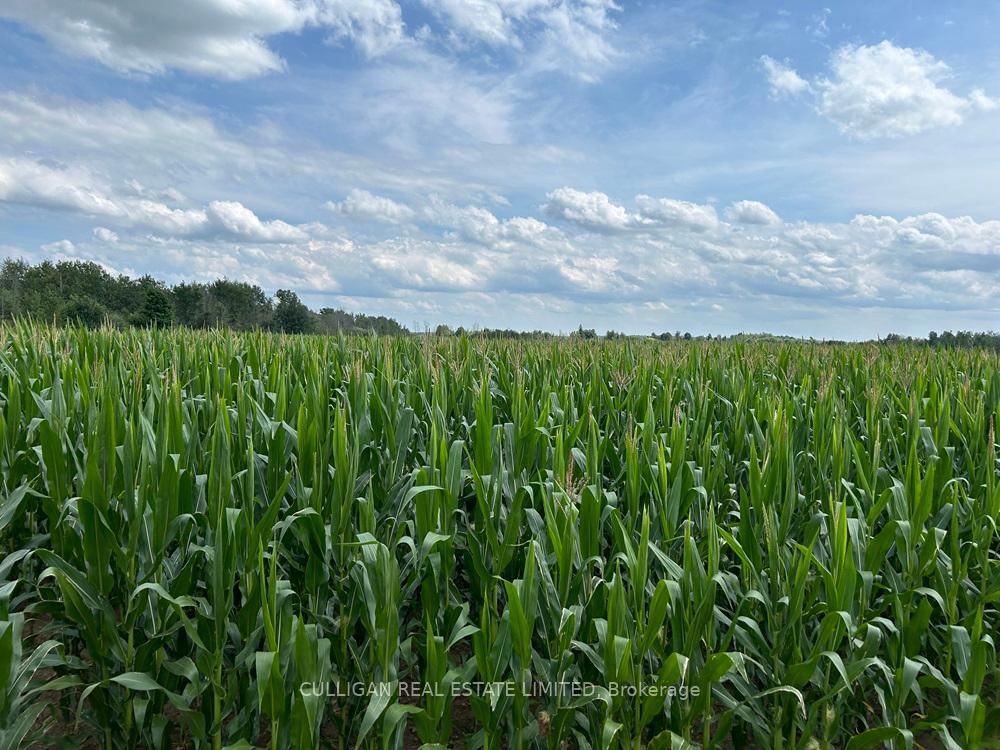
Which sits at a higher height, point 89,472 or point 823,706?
point 89,472

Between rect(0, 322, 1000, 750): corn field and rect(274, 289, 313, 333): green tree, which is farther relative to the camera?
rect(274, 289, 313, 333): green tree

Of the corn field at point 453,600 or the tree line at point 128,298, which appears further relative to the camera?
the tree line at point 128,298

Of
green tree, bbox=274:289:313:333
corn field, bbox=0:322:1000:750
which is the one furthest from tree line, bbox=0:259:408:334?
corn field, bbox=0:322:1000:750

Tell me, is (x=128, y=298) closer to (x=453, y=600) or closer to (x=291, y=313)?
(x=291, y=313)

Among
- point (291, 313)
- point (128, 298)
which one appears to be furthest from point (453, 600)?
point (128, 298)

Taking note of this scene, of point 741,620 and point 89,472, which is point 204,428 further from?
point 741,620

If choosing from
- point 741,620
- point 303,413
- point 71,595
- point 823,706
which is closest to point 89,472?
point 71,595

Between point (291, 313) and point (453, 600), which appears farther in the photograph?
point (291, 313)

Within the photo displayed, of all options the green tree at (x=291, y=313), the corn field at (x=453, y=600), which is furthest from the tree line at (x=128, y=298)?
the corn field at (x=453, y=600)

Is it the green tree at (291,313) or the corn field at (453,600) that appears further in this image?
the green tree at (291,313)

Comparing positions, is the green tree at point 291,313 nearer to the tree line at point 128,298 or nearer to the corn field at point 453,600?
the tree line at point 128,298

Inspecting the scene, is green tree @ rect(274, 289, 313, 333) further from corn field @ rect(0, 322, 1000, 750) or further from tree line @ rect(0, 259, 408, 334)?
corn field @ rect(0, 322, 1000, 750)

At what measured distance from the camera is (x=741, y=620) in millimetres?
2783

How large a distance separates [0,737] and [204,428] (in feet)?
7.00
